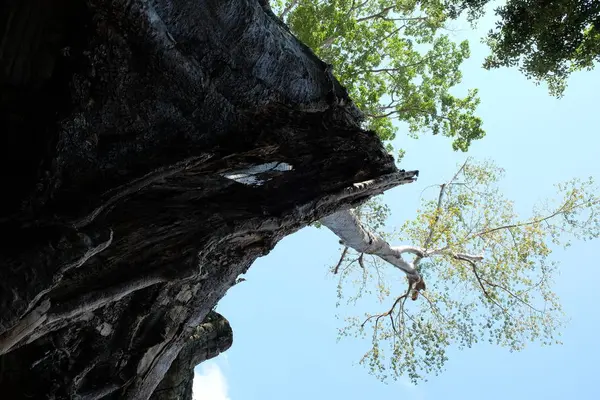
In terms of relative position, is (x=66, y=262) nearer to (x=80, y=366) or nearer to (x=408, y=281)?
(x=80, y=366)

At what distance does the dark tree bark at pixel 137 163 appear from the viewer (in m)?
3.94

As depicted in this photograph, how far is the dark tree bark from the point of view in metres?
3.94

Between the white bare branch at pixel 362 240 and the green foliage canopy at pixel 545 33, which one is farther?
the white bare branch at pixel 362 240

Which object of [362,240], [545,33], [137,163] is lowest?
[137,163]

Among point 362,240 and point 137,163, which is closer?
point 137,163

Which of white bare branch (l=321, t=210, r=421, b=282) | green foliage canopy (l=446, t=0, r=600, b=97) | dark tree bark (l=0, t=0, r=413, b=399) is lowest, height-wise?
dark tree bark (l=0, t=0, r=413, b=399)

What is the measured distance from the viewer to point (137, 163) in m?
4.61

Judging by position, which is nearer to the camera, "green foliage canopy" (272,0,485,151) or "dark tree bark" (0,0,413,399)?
"dark tree bark" (0,0,413,399)

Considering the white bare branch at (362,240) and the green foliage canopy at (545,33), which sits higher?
Answer: the green foliage canopy at (545,33)

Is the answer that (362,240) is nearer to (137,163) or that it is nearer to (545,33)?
(545,33)

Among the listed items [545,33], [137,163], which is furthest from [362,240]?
[137,163]

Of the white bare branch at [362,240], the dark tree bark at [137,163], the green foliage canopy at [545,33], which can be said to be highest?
the green foliage canopy at [545,33]

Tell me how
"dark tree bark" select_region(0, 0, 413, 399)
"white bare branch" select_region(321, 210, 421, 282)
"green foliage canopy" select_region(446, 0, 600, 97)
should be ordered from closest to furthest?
"dark tree bark" select_region(0, 0, 413, 399) → "green foliage canopy" select_region(446, 0, 600, 97) → "white bare branch" select_region(321, 210, 421, 282)

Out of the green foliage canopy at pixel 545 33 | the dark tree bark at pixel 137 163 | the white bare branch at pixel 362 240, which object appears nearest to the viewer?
the dark tree bark at pixel 137 163
